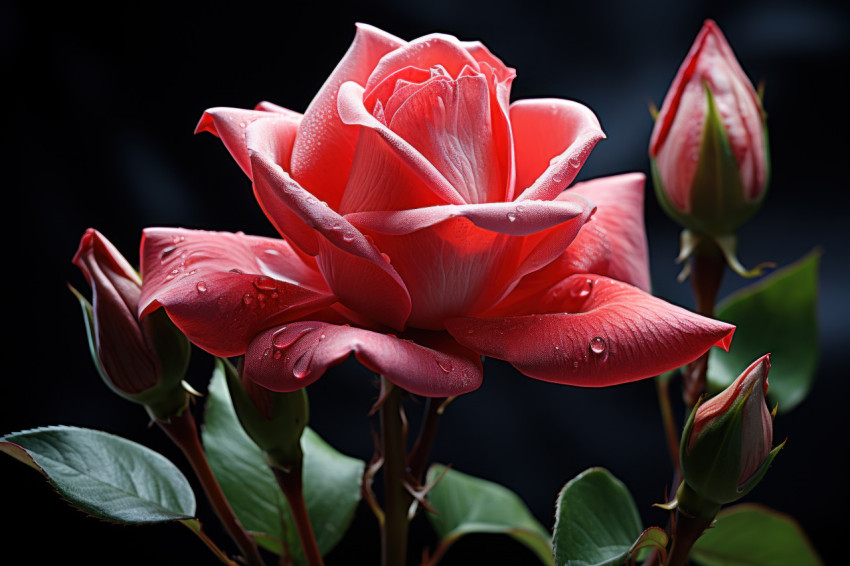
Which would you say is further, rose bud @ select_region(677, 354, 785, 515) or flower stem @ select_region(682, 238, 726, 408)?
flower stem @ select_region(682, 238, 726, 408)

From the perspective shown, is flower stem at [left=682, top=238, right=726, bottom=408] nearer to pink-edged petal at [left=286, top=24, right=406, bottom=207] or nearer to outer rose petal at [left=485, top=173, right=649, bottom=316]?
outer rose petal at [left=485, top=173, right=649, bottom=316]

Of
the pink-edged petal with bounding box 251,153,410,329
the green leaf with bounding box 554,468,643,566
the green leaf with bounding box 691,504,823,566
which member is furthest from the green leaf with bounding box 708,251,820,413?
the pink-edged petal with bounding box 251,153,410,329

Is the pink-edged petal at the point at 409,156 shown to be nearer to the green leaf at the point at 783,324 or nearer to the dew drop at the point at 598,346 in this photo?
the dew drop at the point at 598,346

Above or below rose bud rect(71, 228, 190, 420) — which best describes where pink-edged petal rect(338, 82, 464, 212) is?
above

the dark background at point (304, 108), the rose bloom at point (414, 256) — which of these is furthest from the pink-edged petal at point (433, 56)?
the dark background at point (304, 108)

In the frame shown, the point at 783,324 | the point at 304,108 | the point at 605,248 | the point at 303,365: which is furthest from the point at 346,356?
the point at 304,108

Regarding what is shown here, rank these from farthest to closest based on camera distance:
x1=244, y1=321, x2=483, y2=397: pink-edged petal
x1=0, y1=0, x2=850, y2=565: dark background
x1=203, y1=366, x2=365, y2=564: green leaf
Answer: x1=0, y1=0, x2=850, y2=565: dark background → x1=203, y1=366, x2=365, y2=564: green leaf → x1=244, y1=321, x2=483, y2=397: pink-edged petal

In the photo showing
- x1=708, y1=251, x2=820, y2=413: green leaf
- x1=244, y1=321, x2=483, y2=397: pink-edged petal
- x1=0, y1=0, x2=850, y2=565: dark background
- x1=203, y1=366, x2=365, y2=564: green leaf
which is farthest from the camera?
x1=0, y1=0, x2=850, y2=565: dark background
